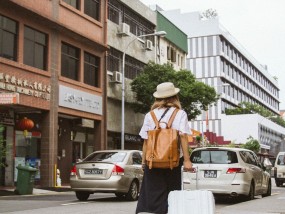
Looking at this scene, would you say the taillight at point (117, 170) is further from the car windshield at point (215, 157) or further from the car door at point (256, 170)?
the car door at point (256, 170)

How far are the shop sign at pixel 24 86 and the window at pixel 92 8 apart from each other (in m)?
6.39

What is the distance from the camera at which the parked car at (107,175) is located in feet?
45.9

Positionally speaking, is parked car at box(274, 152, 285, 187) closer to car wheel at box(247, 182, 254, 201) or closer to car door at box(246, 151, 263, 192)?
car door at box(246, 151, 263, 192)

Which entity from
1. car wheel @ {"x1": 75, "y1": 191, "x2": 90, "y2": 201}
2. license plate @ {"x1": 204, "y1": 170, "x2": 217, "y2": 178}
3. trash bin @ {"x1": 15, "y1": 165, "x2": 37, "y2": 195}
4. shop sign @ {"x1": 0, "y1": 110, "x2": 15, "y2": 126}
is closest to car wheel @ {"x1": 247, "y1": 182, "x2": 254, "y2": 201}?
license plate @ {"x1": 204, "y1": 170, "x2": 217, "y2": 178}

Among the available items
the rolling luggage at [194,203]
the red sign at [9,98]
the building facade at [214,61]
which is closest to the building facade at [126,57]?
the red sign at [9,98]

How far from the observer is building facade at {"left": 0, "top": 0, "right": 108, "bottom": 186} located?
21.3m

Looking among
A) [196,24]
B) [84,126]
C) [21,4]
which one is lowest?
[84,126]

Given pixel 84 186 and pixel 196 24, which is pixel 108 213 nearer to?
pixel 84 186

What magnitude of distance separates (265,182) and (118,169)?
15.8 feet

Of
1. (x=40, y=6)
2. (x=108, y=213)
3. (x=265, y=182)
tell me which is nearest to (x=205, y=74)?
(x=40, y=6)

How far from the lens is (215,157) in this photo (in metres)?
13.8

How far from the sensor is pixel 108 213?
10656mm

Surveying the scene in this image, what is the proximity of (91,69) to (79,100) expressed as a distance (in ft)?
8.98

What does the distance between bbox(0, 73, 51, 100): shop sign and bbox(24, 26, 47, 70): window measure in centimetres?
99
